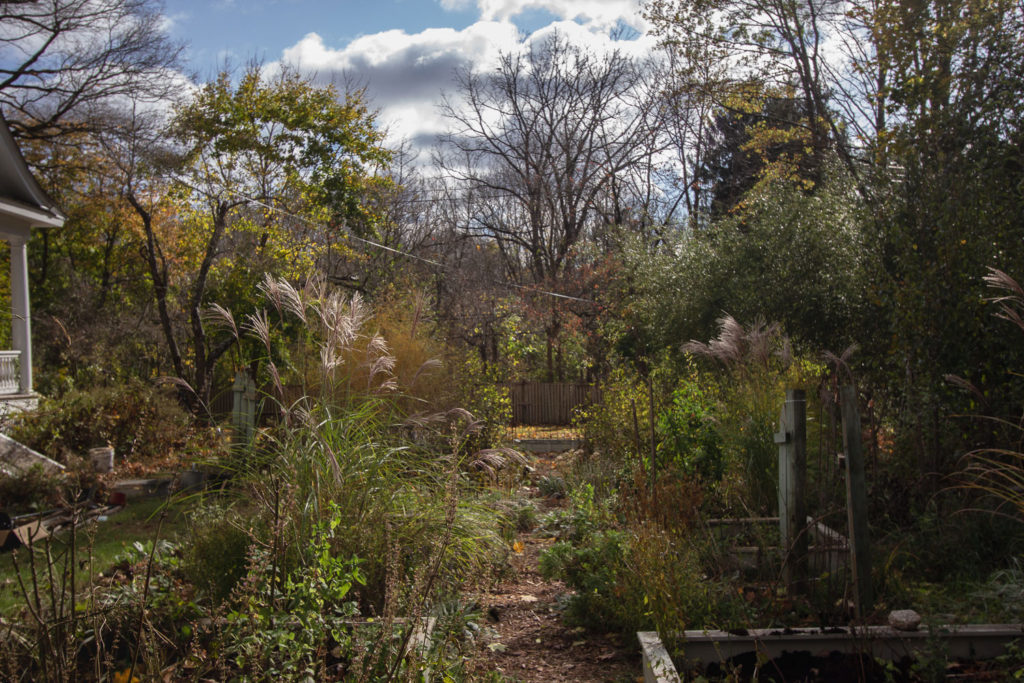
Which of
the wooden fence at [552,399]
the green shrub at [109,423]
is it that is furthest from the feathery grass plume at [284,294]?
the wooden fence at [552,399]

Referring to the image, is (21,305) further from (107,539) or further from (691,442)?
(691,442)

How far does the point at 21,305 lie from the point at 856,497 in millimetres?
13308

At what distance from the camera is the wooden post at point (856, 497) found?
366cm

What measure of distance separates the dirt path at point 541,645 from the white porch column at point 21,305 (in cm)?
1035

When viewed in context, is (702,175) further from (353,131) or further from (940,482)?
(940,482)

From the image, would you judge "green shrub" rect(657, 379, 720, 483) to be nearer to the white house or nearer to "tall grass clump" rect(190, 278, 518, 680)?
"tall grass clump" rect(190, 278, 518, 680)

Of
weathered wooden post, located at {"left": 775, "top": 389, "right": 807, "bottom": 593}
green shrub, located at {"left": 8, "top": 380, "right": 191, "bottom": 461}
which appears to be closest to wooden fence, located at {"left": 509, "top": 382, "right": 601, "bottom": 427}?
green shrub, located at {"left": 8, "top": 380, "right": 191, "bottom": 461}

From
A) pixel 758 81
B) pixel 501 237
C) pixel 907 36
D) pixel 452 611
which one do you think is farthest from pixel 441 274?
pixel 452 611

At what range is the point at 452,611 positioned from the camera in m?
3.85

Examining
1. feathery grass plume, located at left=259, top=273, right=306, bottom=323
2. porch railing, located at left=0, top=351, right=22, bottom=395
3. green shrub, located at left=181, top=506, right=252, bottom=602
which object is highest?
feathery grass plume, located at left=259, top=273, right=306, bottom=323

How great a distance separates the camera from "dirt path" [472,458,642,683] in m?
3.85

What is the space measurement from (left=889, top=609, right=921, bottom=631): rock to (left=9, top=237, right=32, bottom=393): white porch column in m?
12.8

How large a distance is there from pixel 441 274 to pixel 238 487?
1836 centimetres

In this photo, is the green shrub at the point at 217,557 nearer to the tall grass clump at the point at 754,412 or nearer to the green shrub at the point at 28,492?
the tall grass clump at the point at 754,412
